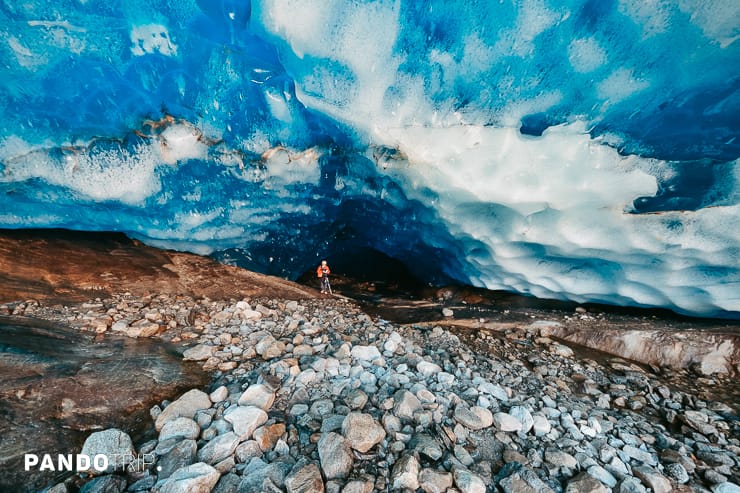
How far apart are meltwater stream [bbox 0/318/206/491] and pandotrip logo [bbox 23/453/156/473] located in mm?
25

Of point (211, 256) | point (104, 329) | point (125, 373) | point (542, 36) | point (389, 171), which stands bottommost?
point (125, 373)

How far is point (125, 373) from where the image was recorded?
2.03 meters

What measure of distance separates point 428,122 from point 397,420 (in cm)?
243

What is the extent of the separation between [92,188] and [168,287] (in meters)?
1.31

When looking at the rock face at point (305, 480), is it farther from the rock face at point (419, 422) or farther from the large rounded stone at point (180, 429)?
the large rounded stone at point (180, 429)

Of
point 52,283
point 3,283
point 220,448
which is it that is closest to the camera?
point 220,448

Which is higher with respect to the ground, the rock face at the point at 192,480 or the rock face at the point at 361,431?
the rock face at the point at 361,431

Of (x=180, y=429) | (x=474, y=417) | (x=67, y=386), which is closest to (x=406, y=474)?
(x=474, y=417)

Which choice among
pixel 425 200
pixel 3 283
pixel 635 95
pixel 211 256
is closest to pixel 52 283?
pixel 3 283

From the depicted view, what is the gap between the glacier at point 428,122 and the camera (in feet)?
7.06

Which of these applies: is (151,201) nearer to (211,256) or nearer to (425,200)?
(211,256)

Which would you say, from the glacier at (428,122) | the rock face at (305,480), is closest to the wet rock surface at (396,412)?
the rock face at (305,480)

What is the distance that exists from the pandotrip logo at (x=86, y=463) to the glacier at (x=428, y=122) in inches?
104

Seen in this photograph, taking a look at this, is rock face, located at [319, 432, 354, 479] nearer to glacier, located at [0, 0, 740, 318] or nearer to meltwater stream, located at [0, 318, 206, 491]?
Result: meltwater stream, located at [0, 318, 206, 491]
